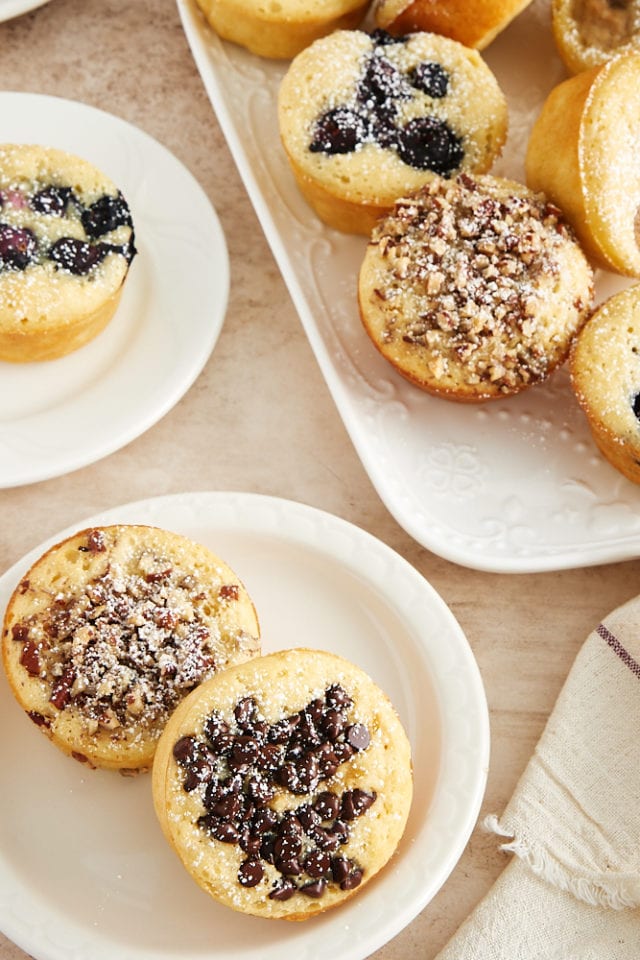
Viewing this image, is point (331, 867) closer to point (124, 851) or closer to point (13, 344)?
point (124, 851)

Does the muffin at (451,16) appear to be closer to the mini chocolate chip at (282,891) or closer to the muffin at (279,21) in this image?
the muffin at (279,21)

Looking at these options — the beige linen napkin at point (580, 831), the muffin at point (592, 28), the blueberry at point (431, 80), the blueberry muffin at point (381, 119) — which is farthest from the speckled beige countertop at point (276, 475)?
the muffin at point (592, 28)

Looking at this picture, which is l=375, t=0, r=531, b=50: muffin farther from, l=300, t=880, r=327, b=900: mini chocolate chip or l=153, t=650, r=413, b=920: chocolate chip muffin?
l=300, t=880, r=327, b=900: mini chocolate chip

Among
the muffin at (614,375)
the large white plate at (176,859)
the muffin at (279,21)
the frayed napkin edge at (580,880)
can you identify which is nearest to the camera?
the large white plate at (176,859)

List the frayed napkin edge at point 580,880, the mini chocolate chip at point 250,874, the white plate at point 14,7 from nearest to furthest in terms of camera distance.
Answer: the mini chocolate chip at point 250,874
the frayed napkin edge at point 580,880
the white plate at point 14,7

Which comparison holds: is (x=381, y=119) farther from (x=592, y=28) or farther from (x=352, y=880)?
(x=352, y=880)

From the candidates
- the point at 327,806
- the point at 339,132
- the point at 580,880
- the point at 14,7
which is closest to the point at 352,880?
the point at 327,806

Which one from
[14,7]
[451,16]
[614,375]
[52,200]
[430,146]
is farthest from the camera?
[14,7]

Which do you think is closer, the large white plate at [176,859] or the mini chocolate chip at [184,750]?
the mini chocolate chip at [184,750]
